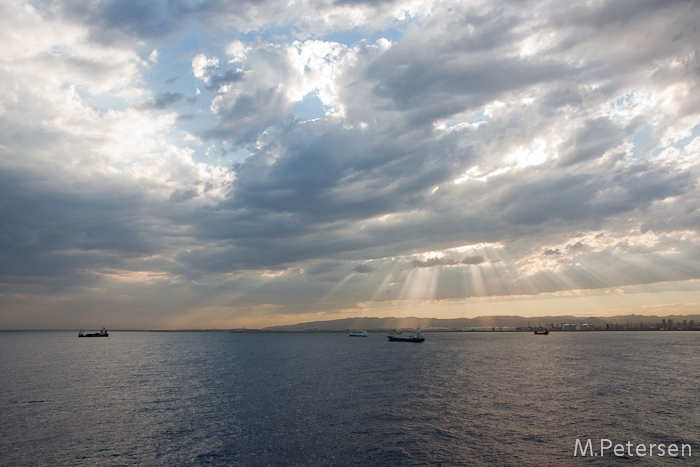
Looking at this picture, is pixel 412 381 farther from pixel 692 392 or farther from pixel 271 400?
pixel 692 392

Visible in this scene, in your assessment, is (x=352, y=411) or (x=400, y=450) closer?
(x=400, y=450)

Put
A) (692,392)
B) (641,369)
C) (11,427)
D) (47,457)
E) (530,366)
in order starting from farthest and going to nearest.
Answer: (530,366)
(641,369)
(692,392)
(11,427)
(47,457)

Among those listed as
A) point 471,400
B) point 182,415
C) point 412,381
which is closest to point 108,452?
point 182,415

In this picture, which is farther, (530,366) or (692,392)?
(530,366)

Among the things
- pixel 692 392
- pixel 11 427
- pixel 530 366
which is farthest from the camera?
pixel 530 366

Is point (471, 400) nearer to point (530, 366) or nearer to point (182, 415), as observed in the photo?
point (182, 415)

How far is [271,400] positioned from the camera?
6362 cm

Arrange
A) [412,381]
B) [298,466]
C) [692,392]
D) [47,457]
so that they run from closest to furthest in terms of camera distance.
Answer: [298,466] → [47,457] → [692,392] → [412,381]

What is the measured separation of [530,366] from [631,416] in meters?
59.4

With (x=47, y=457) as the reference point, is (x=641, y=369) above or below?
below

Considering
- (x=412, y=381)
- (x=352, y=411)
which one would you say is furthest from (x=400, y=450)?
(x=412, y=381)

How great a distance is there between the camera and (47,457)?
38.1 metres

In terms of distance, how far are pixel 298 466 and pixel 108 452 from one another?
20.1 meters

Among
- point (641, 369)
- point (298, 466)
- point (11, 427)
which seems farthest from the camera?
point (641, 369)
